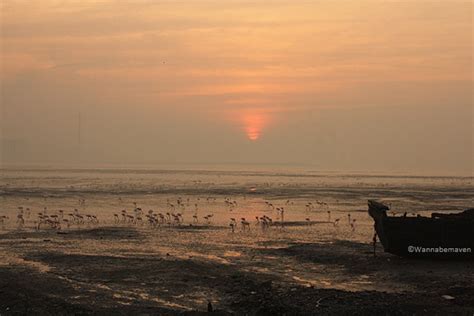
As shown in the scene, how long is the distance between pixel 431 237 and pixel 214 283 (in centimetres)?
973

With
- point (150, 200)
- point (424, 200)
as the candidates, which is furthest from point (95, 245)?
point (424, 200)

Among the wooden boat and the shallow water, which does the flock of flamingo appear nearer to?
the shallow water

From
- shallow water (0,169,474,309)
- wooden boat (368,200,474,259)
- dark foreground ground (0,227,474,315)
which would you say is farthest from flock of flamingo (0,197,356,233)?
wooden boat (368,200,474,259)

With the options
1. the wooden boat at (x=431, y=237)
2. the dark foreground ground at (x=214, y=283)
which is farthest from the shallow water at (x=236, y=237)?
the wooden boat at (x=431, y=237)

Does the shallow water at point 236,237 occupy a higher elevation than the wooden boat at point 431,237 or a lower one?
lower

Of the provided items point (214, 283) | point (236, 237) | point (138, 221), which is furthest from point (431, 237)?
point (138, 221)

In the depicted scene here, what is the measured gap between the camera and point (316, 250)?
25219 mm

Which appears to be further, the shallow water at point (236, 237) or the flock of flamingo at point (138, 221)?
the flock of flamingo at point (138, 221)

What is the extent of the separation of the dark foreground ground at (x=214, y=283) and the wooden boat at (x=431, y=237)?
57 centimetres

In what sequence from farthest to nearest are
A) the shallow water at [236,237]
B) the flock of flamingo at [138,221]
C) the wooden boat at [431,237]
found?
the flock of flamingo at [138,221], the wooden boat at [431,237], the shallow water at [236,237]

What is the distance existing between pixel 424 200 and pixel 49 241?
38313mm

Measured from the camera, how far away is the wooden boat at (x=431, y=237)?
75.9 ft

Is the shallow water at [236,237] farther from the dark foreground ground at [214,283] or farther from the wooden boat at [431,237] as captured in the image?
the wooden boat at [431,237]

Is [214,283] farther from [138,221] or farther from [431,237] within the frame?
[138,221]
